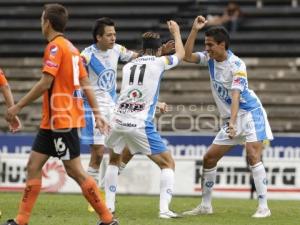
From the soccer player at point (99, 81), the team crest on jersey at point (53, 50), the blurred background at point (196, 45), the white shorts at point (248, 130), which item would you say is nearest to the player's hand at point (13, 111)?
the team crest on jersey at point (53, 50)

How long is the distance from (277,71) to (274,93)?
0.65m

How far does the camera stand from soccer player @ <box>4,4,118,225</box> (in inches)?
312

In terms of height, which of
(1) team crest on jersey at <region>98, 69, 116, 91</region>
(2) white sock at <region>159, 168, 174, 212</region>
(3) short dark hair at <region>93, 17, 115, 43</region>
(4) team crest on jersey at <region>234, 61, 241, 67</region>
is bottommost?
(2) white sock at <region>159, 168, 174, 212</region>

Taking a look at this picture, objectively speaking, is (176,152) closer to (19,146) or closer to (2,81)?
(19,146)

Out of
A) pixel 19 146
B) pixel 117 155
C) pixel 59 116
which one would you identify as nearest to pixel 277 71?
pixel 19 146

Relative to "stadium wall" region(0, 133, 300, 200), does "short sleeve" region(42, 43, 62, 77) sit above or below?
above

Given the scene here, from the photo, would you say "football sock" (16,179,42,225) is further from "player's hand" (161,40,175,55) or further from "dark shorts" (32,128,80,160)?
"player's hand" (161,40,175,55)

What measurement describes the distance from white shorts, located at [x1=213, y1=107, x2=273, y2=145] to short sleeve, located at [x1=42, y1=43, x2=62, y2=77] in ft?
10.4

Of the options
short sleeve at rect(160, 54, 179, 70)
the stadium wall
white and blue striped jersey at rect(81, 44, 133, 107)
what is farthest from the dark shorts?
the stadium wall

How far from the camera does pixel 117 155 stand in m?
9.86

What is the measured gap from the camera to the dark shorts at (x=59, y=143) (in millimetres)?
7945

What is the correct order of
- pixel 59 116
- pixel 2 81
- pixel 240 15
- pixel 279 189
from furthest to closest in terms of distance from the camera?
pixel 240 15 → pixel 279 189 → pixel 2 81 → pixel 59 116

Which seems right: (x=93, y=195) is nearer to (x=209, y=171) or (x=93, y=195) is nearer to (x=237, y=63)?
(x=209, y=171)

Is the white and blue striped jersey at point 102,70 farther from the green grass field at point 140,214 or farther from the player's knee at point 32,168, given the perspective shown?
the player's knee at point 32,168
